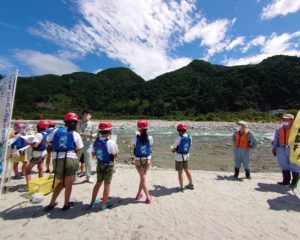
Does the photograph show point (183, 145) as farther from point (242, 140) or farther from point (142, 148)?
point (242, 140)

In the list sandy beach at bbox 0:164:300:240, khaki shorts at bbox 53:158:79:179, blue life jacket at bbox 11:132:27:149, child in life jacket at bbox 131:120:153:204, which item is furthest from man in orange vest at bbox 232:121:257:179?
blue life jacket at bbox 11:132:27:149

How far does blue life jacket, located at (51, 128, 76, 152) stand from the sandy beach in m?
1.29

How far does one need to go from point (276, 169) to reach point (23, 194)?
9744 millimetres

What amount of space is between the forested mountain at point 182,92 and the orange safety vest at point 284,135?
81842 millimetres

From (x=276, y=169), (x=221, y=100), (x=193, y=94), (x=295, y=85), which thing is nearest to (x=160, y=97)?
(x=193, y=94)

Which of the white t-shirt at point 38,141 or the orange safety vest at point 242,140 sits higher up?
the orange safety vest at point 242,140

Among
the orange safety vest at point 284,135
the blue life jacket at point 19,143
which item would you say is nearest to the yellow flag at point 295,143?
the orange safety vest at point 284,135

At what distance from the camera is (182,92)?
122 m

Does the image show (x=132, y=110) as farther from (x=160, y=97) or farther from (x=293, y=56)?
(x=293, y=56)

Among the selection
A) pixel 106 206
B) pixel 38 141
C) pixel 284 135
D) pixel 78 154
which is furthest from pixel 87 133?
pixel 284 135

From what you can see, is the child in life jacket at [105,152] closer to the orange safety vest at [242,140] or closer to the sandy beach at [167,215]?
the sandy beach at [167,215]

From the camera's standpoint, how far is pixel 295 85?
95875 mm

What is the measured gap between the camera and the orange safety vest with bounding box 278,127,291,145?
632 centimetres

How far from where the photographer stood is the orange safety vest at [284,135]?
6.32 meters
